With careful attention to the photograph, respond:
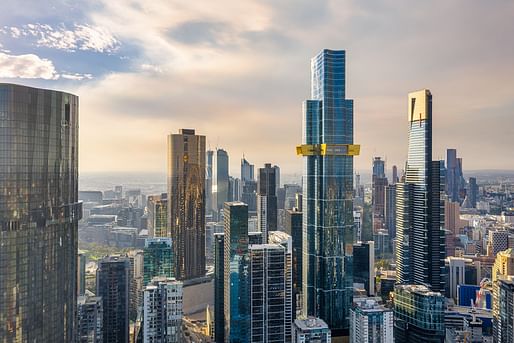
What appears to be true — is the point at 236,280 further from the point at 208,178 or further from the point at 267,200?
the point at 208,178

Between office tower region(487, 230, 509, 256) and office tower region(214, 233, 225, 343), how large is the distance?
8113mm

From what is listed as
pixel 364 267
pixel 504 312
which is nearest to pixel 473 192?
pixel 504 312

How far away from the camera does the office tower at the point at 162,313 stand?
7.30m

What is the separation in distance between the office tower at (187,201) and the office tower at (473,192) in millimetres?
8593

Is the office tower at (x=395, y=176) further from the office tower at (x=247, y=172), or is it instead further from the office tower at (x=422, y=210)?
the office tower at (x=247, y=172)

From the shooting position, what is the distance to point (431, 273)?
11.8m

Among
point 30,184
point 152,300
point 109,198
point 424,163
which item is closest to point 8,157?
point 30,184

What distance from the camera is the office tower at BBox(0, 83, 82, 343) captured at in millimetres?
4566

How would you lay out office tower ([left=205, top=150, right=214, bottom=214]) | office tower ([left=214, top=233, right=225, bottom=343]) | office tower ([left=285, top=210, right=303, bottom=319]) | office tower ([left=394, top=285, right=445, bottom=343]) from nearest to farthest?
office tower ([left=394, top=285, right=445, bottom=343]) → office tower ([left=214, top=233, right=225, bottom=343]) → office tower ([left=285, top=210, right=303, bottom=319]) → office tower ([left=205, top=150, right=214, bottom=214])

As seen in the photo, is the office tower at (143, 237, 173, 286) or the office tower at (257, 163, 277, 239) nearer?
the office tower at (143, 237, 173, 286)

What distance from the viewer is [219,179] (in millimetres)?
15414

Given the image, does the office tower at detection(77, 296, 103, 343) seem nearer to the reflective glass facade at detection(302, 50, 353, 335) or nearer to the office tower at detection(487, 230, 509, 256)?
the reflective glass facade at detection(302, 50, 353, 335)

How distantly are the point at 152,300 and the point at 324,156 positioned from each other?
570 cm

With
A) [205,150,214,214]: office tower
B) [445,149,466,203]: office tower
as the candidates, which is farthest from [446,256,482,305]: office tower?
[205,150,214,214]: office tower
